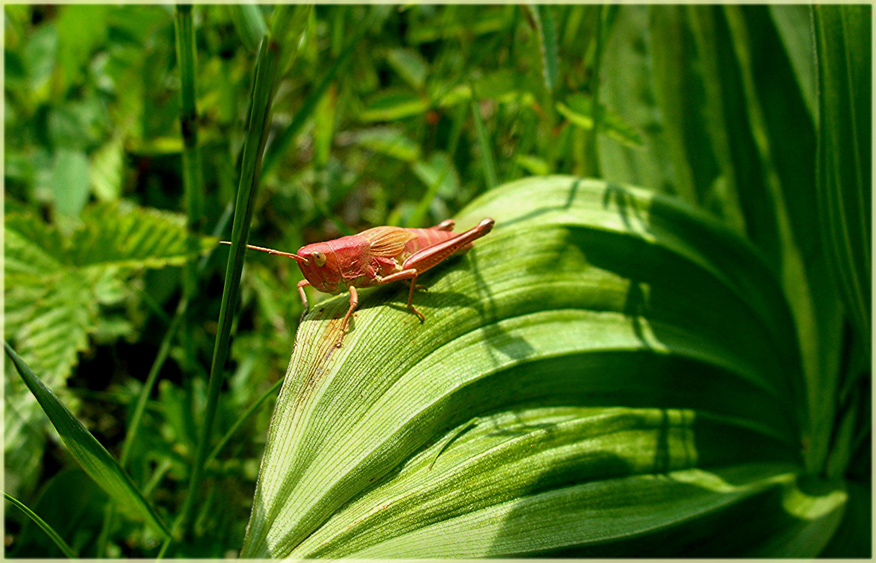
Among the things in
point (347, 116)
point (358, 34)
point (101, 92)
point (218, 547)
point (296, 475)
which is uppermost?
point (101, 92)

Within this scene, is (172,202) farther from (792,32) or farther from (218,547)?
(792,32)

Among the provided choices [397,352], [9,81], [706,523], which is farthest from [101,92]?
[706,523]

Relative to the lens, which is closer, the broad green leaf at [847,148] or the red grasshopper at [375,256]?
the red grasshopper at [375,256]

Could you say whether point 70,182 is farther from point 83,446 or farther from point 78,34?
point 83,446

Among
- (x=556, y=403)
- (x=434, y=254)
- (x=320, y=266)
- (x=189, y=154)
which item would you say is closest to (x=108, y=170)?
(x=189, y=154)

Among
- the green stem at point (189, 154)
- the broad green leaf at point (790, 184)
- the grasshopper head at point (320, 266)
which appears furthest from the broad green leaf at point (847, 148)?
the green stem at point (189, 154)

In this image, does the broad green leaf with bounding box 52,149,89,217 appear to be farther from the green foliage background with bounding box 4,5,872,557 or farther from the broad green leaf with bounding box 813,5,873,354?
the broad green leaf with bounding box 813,5,873,354

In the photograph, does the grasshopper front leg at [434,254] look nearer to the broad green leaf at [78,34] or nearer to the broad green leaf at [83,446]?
the broad green leaf at [83,446]
